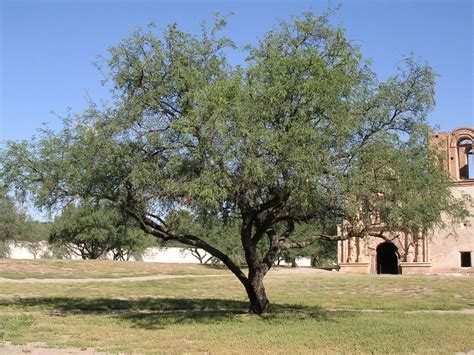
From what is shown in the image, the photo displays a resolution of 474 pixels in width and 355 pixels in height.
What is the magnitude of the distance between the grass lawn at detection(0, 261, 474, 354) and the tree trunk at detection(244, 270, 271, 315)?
→ 0.53m

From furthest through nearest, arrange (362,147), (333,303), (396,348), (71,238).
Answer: (71,238), (333,303), (362,147), (396,348)

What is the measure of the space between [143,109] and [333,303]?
11.4 m

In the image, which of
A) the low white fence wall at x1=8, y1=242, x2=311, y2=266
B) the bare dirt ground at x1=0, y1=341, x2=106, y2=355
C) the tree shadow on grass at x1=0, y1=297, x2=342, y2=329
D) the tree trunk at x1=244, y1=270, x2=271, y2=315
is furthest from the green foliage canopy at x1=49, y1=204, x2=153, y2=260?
the bare dirt ground at x1=0, y1=341, x2=106, y2=355

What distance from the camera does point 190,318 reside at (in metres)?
16.9

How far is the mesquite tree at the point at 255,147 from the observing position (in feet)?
45.0

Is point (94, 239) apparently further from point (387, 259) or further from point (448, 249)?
point (448, 249)

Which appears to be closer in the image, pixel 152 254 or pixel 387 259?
pixel 387 259

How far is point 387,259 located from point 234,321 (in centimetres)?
4098

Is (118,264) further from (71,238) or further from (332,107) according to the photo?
(332,107)

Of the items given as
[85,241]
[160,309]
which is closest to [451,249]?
[160,309]

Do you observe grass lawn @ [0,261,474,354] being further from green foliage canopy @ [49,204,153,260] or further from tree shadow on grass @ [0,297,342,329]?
green foliage canopy @ [49,204,153,260]

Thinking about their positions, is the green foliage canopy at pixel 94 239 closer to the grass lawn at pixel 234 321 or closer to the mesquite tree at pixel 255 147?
the grass lawn at pixel 234 321

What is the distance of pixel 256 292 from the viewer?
17641mm

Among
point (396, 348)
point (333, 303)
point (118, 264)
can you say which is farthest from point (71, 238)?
point (396, 348)
